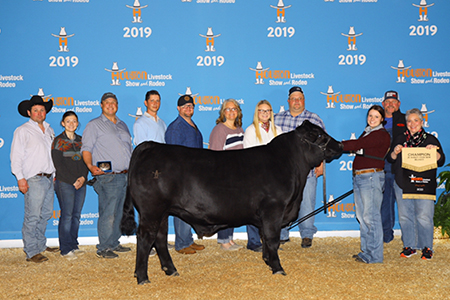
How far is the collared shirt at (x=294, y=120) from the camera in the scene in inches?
219

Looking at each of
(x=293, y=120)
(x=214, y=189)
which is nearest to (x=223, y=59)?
(x=293, y=120)

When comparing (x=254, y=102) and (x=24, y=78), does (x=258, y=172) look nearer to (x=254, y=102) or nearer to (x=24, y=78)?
(x=254, y=102)

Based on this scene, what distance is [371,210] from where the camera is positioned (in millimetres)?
4461

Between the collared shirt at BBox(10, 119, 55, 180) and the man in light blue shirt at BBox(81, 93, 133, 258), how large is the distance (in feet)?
1.77

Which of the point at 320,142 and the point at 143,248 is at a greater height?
the point at 320,142

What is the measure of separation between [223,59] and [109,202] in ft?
9.63

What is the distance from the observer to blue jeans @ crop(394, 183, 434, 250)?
4.78 m

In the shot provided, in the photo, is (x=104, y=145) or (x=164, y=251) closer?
(x=164, y=251)

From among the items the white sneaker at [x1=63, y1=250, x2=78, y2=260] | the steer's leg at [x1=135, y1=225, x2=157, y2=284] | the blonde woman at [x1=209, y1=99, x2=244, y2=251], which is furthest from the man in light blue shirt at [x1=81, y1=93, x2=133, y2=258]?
the steer's leg at [x1=135, y1=225, x2=157, y2=284]

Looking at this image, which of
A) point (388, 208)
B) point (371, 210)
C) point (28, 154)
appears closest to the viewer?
point (371, 210)

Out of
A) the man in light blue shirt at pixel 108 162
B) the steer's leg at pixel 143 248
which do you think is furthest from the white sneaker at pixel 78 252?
the steer's leg at pixel 143 248

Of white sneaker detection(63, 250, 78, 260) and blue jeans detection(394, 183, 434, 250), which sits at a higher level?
blue jeans detection(394, 183, 434, 250)

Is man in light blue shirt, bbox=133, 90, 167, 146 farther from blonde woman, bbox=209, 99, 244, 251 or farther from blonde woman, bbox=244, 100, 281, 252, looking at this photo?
blonde woman, bbox=244, 100, 281, 252

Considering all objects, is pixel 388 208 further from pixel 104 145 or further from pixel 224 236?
pixel 104 145
